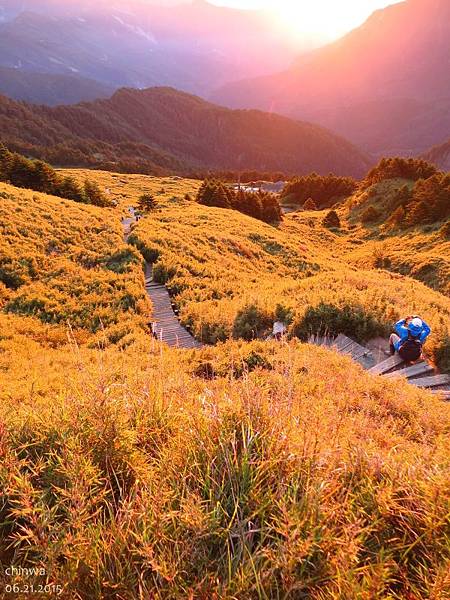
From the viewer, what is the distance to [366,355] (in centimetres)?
1006

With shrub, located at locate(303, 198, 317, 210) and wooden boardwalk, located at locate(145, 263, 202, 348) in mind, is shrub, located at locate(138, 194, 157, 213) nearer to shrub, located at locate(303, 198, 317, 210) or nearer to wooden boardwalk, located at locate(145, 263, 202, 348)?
wooden boardwalk, located at locate(145, 263, 202, 348)

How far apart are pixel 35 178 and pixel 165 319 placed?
27.3 metres

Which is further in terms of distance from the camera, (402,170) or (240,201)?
(402,170)

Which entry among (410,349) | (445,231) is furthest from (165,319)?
(445,231)

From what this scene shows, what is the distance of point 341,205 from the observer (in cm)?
6694

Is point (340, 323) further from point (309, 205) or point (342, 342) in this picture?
point (309, 205)

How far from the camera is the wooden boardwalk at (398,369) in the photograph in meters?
8.26

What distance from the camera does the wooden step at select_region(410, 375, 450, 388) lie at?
8273mm

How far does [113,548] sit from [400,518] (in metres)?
1.92

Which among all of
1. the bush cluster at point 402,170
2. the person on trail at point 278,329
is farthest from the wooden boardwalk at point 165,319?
the bush cluster at point 402,170

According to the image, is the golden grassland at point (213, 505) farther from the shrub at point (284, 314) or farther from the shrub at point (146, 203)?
the shrub at point (146, 203)

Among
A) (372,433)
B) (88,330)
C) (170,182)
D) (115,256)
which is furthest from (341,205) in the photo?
(372,433)

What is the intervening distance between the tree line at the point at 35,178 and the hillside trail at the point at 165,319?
2010cm

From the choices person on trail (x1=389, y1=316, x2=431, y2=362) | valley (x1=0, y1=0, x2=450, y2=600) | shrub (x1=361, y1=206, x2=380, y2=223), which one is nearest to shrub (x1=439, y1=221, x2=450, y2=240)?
shrub (x1=361, y1=206, x2=380, y2=223)
